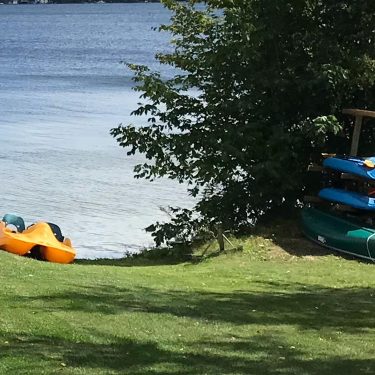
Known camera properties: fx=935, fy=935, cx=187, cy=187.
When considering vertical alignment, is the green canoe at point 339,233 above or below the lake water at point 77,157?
above

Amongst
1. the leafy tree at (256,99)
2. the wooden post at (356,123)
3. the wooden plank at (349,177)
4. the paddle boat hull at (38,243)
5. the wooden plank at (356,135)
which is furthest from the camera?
the leafy tree at (256,99)

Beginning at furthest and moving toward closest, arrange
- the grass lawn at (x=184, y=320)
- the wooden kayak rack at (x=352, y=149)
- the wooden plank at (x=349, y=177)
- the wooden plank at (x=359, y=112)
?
the wooden plank at (x=359, y=112) < the wooden kayak rack at (x=352, y=149) < the wooden plank at (x=349, y=177) < the grass lawn at (x=184, y=320)

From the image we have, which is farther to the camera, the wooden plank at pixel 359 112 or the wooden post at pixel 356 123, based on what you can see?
the wooden post at pixel 356 123

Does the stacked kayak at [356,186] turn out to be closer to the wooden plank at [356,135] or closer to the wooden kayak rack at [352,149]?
the wooden kayak rack at [352,149]

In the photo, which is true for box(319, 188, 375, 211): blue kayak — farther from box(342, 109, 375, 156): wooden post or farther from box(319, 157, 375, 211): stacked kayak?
box(342, 109, 375, 156): wooden post

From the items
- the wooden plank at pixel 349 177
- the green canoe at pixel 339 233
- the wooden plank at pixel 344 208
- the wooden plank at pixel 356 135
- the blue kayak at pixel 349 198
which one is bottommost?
the green canoe at pixel 339 233

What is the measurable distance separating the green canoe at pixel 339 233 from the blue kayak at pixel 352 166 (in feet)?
2.50

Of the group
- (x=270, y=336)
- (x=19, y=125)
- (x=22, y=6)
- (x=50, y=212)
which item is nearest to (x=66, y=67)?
(x=19, y=125)

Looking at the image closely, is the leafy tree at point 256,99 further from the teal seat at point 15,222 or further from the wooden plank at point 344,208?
the teal seat at point 15,222

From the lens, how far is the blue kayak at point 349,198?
577 inches

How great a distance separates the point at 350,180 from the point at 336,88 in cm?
175

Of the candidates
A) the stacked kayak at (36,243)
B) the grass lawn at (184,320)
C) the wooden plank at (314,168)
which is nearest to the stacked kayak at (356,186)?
the wooden plank at (314,168)

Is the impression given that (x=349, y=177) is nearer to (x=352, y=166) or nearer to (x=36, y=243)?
(x=352, y=166)

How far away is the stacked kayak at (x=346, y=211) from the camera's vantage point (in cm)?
1408
